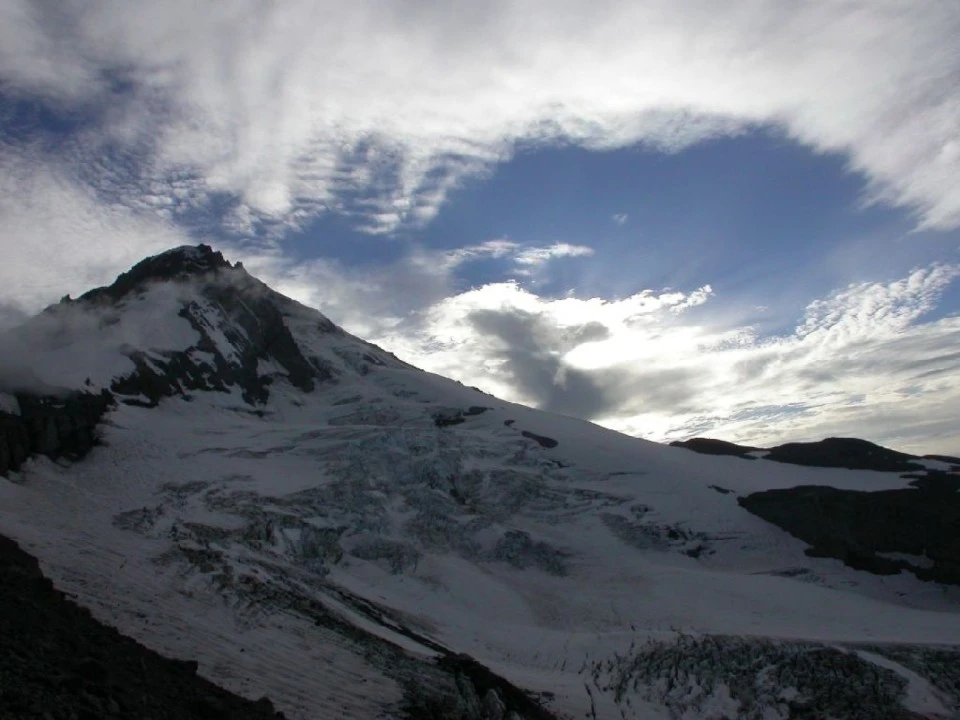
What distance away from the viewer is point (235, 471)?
50.8m

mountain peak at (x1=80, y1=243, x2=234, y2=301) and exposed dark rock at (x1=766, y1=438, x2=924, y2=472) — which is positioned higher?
mountain peak at (x1=80, y1=243, x2=234, y2=301)

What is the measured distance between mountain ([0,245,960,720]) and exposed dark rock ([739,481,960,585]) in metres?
0.22

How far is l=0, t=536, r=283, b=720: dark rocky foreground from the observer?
10539mm

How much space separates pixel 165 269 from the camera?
99.4 m

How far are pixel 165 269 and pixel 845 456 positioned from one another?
275ft

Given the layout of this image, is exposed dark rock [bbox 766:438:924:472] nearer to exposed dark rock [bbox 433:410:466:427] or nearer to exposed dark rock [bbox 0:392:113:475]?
exposed dark rock [bbox 433:410:466:427]

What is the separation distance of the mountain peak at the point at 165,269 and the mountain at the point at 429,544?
4.13m

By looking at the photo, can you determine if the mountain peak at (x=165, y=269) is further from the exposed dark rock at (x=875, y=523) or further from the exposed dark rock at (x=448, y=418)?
the exposed dark rock at (x=875, y=523)

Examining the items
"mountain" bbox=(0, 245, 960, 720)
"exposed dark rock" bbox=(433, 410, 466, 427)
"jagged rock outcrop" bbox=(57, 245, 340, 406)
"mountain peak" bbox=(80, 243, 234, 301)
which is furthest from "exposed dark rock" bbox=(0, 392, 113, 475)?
"mountain peak" bbox=(80, 243, 234, 301)

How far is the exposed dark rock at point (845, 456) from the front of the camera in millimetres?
65125

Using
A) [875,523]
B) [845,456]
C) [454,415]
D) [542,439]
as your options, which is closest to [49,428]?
[542,439]

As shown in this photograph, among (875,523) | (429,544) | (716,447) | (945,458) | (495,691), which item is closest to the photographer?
(495,691)

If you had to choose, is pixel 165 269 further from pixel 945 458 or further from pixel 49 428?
pixel 945 458

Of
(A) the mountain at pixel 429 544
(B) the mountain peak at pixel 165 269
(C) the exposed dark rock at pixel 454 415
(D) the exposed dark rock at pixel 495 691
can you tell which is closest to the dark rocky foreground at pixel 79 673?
(A) the mountain at pixel 429 544
